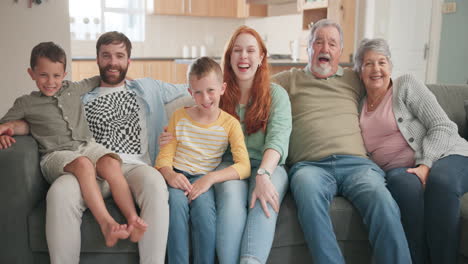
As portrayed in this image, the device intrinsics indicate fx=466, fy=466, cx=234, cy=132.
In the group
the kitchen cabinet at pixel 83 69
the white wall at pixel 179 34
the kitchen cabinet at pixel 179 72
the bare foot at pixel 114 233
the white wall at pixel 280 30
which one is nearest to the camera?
the bare foot at pixel 114 233

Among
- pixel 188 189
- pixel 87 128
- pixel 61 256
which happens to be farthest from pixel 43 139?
pixel 188 189

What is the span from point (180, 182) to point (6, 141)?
696mm

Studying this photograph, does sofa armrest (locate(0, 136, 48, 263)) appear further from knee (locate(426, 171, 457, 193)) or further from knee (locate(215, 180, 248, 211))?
knee (locate(426, 171, 457, 193))

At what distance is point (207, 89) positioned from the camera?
1.89m

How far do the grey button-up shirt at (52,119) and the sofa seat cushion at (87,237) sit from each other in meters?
0.31

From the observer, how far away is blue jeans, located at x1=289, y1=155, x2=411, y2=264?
1682mm

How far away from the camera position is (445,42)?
5086mm

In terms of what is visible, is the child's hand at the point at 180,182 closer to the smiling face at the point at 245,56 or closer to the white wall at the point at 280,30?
the smiling face at the point at 245,56

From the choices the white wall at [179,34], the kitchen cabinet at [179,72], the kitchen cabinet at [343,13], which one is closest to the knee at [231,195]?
the kitchen cabinet at [343,13]

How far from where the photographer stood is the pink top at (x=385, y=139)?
2061 mm

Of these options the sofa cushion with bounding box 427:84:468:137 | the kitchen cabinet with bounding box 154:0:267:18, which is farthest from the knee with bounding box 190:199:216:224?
the kitchen cabinet with bounding box 154:0:267:18

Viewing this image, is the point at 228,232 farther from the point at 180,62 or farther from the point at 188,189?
the point at 180,62

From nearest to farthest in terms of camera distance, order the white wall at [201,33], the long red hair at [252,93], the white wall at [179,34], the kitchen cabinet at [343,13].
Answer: the long red hair at [252,93]
the kitchen cabinet at [343,13]
the white wall at [201,33]
the white wall at [179,34]

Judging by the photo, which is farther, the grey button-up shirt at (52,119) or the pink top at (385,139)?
the pink top at (385,139)
